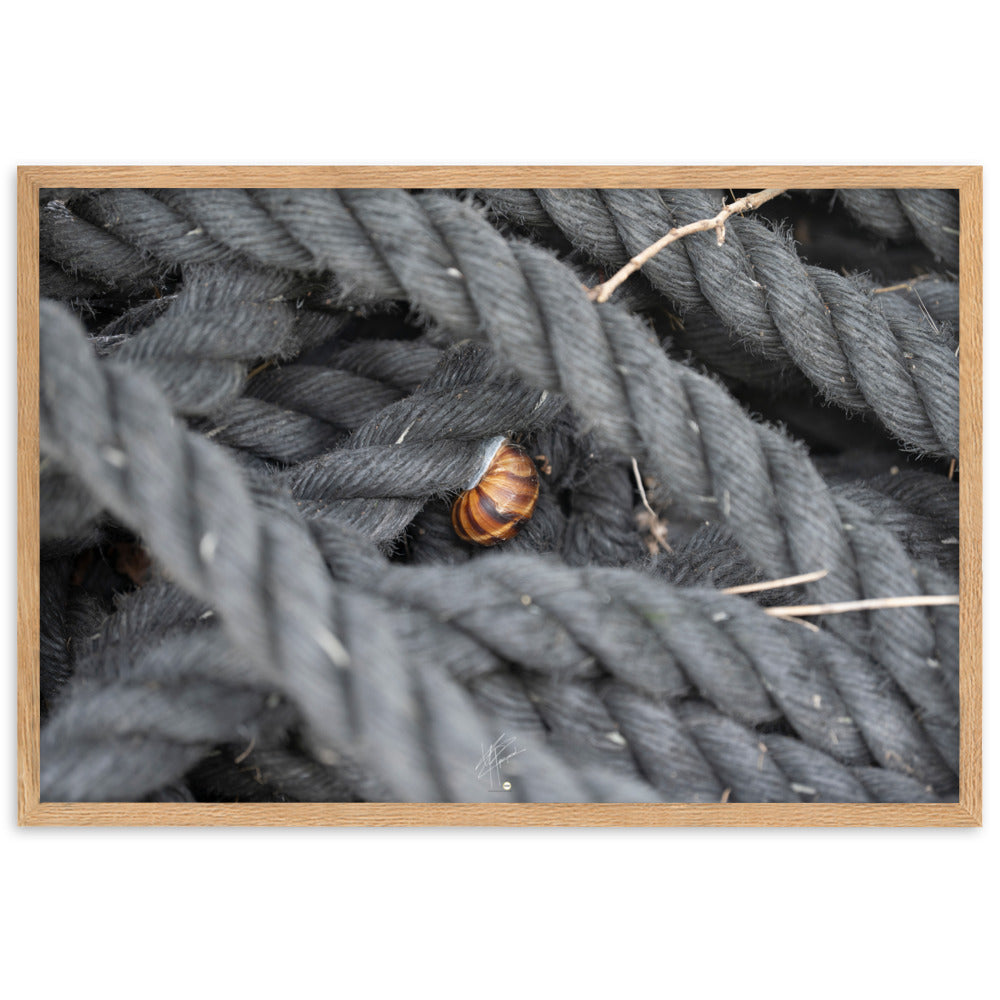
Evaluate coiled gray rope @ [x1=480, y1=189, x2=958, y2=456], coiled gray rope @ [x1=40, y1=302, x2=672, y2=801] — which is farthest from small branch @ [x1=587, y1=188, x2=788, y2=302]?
coiled gray rope @ [x1=40, y1=302, x2=672, y2=801]

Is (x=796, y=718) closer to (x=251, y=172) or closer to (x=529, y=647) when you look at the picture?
(x=529, y=647)

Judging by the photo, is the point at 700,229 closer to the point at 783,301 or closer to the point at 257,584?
the point at 783,301

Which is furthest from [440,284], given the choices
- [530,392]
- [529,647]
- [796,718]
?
[796,718]

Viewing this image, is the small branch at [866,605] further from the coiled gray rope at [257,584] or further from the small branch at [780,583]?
the coiled gray rope at [257,584]

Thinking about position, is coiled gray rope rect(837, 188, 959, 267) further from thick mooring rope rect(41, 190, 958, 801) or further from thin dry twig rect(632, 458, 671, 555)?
thin dry twig rect(632, 458, 671, 555)

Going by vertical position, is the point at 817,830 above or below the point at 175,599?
below

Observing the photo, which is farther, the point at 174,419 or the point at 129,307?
the point at 129,307
